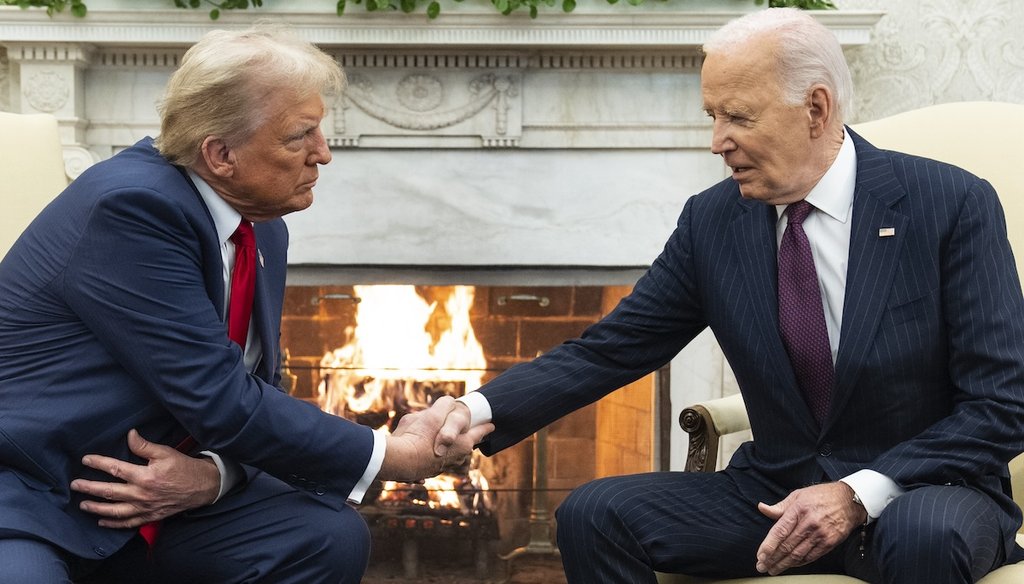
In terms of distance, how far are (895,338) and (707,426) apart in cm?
46

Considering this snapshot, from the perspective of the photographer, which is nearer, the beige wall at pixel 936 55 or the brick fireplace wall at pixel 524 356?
the beige wall at pixel 936 55

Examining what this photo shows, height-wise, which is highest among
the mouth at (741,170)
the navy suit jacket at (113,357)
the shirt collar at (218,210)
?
the mouth at (741,170)

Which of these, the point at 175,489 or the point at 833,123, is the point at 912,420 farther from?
the point at 175,489

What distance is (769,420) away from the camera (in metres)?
1.89

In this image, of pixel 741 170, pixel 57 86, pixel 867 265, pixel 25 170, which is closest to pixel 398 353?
pixel 57 86

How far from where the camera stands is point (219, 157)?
176 centimetres

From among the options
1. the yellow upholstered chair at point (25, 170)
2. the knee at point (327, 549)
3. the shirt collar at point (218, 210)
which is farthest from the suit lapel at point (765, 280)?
the yellow upholstered chair at point (25, 170)

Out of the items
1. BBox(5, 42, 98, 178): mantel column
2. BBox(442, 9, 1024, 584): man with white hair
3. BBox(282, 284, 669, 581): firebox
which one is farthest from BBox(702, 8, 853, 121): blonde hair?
BBox(5, 42, 98, 178): mantel column

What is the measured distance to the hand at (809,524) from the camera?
1646 millimetres

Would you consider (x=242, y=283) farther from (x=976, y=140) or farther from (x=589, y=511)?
(x=976, y=140)

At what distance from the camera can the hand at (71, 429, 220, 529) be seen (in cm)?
166

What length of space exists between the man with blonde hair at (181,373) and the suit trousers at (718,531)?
12.7 inches

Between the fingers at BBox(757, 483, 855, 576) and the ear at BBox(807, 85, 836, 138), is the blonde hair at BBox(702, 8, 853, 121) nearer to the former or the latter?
the ear at BBox(807, 85, 836, 138)

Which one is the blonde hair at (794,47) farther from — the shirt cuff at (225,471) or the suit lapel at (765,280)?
the shirt cuff at (225,471)
